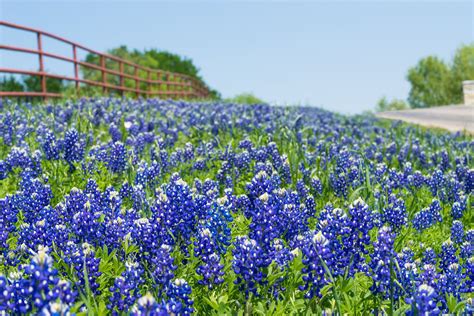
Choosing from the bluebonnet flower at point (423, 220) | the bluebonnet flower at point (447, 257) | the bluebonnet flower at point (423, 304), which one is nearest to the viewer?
the bluebonnet flower at point (423, 304)

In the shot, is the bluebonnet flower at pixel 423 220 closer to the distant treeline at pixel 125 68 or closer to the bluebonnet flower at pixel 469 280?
the bluebonnet flower at pixel 469 280

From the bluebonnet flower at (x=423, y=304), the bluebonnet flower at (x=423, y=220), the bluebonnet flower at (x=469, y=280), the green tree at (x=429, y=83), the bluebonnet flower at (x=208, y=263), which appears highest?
the green tree at (x=429, y=83)

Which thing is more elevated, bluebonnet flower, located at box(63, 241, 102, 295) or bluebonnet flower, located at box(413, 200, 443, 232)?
bluebonnet flower, located at box(63, 241, 102, 295)

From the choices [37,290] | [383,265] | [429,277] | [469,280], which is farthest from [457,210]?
[37,290]

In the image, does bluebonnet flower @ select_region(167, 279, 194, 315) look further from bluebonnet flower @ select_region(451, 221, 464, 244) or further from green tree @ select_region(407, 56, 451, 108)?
green tree @ select_region(407, 56, 451, 108)

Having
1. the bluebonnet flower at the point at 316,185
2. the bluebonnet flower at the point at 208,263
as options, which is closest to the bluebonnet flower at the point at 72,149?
the bluebonnet flower at the point at 316,185

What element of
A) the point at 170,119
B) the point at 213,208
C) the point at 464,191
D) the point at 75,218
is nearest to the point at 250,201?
the point at 213,208

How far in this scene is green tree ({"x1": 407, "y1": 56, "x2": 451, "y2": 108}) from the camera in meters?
81.4

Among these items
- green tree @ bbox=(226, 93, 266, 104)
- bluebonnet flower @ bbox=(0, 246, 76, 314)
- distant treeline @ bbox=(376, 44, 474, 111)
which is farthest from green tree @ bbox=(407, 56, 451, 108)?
bluebonnet flower @ bbox=(0, 246, 76, 314)

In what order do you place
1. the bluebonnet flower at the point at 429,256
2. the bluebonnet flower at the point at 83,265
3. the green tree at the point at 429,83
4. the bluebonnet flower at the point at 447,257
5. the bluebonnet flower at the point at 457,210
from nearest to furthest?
the bluebonnet flower at the point at 83,265 < the bluebonnet flower at the point at 447,257 < the bluebonnet flower at the point at 429,256 < the bluebonnet flower at the point at 457,210 < the green tree at the point at 429,83

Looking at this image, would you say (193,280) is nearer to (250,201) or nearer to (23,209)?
(250,201)

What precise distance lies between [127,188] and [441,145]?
29.1ft

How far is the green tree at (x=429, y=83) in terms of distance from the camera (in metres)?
81.4

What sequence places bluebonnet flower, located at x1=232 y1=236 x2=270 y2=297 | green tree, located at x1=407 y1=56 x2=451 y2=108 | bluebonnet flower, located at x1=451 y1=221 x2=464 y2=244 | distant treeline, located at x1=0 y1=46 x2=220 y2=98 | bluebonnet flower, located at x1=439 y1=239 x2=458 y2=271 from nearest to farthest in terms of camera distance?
bluebonnet flower, located at x1=232 y1=236 x2=270 y2=297
bluebonnet flower, located at x1=439 y1=239 x2=458 y2=271
bluebonnet flower, located at x1=451 y1=221 x2=464 y2=244
distant treeline, located at x1=0 y1=46 x2=220 y2=98
green tree, located at x1=407 y1=56 x2=451 y2=108
